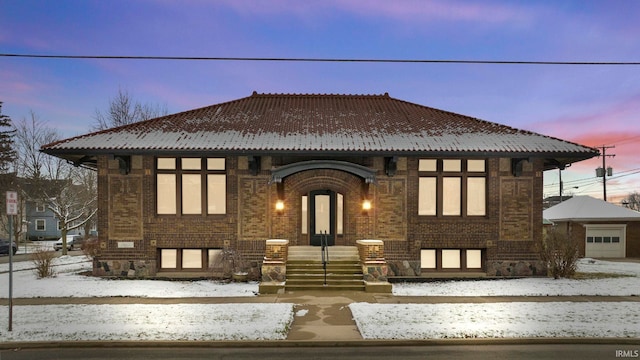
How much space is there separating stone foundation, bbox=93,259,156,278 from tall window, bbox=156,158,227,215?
6.97 ft

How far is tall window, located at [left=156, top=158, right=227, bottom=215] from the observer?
1694cm

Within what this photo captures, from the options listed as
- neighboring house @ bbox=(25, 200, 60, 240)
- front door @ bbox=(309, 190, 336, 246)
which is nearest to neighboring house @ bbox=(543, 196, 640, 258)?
front door @ bbox=(309, 190, 336, 246)

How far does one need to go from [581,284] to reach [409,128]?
878 centimetres

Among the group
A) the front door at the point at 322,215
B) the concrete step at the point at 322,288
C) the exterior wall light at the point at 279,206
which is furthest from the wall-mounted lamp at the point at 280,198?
the concrete step at the point at 322,288

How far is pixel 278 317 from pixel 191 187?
28.3ft

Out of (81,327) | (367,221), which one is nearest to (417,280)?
(367,221)

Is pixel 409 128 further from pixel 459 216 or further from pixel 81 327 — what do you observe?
pixel 81 327

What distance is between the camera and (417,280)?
16.2 m

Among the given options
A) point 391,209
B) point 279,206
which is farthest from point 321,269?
point 391,209

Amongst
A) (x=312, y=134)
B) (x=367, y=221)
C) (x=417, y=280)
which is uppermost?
(x=312, y=134)

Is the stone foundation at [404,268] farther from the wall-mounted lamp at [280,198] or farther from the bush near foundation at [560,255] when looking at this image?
the bush near foundation at [560,255]

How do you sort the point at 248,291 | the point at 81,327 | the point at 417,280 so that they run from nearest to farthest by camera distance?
1. the point at 81,327
2. the point at 248,291
3. the point at 417,280

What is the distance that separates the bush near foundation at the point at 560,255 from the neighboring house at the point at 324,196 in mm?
544

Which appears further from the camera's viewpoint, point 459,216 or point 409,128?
point 409,128
